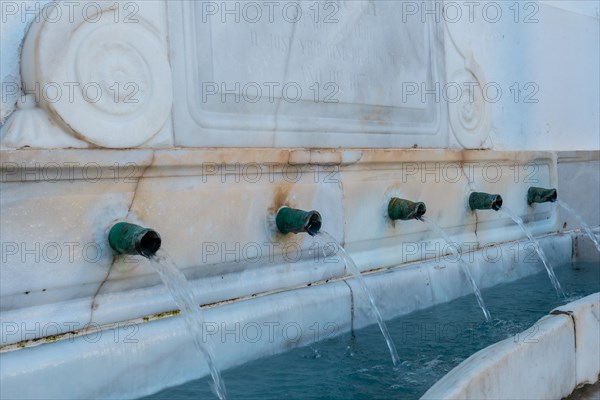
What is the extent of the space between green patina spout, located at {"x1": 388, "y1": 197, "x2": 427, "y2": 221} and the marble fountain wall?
0.13 ft

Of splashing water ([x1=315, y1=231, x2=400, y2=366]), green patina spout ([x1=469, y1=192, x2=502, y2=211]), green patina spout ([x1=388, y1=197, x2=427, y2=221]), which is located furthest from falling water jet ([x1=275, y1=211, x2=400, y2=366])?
green patina spout ([x1=469, y1=192, x2=502, y2=211])

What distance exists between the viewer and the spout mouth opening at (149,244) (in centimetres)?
146

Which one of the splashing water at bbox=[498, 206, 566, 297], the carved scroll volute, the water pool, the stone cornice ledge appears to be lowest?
the water pool

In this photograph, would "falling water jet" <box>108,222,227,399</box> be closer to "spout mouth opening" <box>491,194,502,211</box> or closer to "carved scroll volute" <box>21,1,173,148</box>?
"carved scroll volute" <box>21,1,173,148</box>

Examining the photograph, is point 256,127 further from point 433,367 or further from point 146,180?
point 433,367

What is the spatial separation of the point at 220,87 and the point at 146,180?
15.7 inches

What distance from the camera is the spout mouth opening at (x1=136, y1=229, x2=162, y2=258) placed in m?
1.46

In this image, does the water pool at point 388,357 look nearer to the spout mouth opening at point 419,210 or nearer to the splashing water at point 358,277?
the splashing water at point 358,277

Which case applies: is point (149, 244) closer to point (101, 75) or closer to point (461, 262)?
point (101, 75)

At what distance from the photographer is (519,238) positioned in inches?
115

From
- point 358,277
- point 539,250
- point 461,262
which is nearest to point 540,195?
point 539,250

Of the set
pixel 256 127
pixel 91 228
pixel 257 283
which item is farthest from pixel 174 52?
pixel 257 283

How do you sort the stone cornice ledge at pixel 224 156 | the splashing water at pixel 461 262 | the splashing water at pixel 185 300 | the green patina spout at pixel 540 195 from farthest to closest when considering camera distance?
1. the green patina spout at pixel 540 195
2. the splashing water at pixel 461 262
3. the splashing water at pixel 185 300
4. the stone cornice ledge at pixel 224 156

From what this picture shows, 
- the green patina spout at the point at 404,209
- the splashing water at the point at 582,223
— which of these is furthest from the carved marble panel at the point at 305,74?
the splashing water at the point at 582,223
